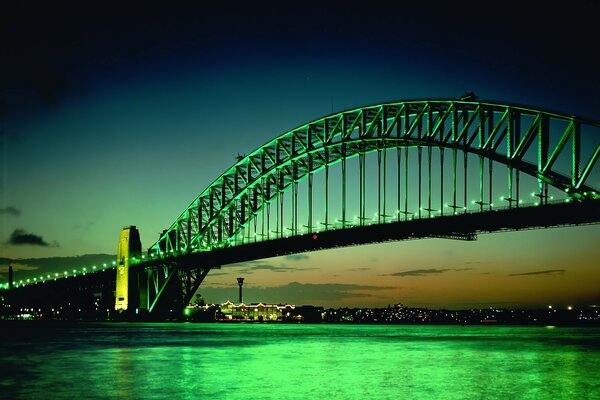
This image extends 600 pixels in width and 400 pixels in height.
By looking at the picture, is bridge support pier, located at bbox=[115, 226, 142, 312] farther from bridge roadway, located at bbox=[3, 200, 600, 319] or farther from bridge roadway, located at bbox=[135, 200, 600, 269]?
bridge roadway, located at bbox=[135, 200, 600, 269]

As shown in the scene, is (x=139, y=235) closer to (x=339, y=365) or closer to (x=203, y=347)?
(x=203, y=347)

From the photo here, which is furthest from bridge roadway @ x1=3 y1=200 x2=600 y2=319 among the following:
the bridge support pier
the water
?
the water

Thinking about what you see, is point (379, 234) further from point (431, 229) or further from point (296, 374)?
point (296, 374)

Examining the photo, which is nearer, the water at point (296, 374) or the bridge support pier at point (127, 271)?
the water at point (296, 374)

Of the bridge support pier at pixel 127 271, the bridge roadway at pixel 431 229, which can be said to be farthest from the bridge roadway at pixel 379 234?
the bridge support pier at pixel 127 271

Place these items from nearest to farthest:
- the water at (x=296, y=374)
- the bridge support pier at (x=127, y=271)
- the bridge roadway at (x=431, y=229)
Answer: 1. the water at (x=296, y=374)
2. the bridge roadway at (x=431, y=229)
3. the bridge support pier at (x=127, y=271)

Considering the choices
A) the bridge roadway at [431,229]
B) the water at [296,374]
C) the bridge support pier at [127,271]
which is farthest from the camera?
the bridge support pier at [127,271]

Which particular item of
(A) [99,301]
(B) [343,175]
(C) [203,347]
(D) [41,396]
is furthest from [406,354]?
Answer: (A) [99,301]

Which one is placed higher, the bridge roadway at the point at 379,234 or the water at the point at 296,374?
the bridge roadway at the point at 379,234

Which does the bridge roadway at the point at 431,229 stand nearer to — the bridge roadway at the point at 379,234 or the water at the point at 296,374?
the bridge roadway at the point at 379,234
